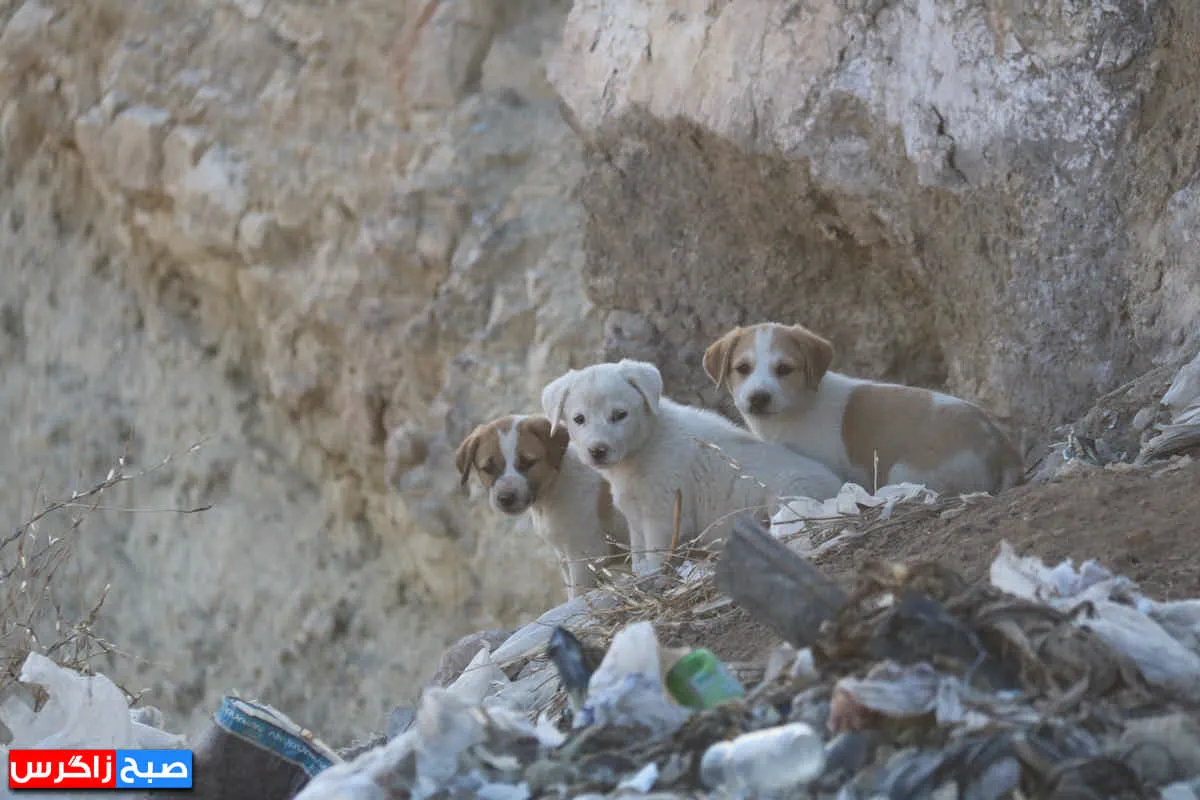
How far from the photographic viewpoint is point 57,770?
3277 mm

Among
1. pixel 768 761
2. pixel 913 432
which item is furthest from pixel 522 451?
pixel 768 761

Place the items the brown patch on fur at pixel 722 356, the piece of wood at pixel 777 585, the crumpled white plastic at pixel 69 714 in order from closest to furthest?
the piece of wood at pixel 777 585
the crumpled white plastic at pixel 69 714
the brown patch on fur at pixel 722 356

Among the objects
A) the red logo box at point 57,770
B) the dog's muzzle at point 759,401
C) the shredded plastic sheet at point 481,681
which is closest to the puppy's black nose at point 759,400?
the dog's muzzle at point 759,401

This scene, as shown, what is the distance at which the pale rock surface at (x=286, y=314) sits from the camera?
27.6 feet

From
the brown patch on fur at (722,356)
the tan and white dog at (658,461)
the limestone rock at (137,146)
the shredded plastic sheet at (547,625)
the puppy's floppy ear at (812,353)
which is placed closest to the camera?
the shredded plastic sheet at (547,625)

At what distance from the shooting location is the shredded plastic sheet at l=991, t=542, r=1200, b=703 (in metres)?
2.70

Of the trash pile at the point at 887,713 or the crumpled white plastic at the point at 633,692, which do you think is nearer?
the trash pile at the point at 887,713

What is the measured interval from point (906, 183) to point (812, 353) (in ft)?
3.12

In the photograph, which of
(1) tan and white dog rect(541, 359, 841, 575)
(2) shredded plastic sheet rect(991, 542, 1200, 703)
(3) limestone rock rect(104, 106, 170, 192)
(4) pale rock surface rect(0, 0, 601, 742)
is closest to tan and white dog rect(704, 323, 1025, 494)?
(1) tan and white dog rect(541, 359, 841, 575)

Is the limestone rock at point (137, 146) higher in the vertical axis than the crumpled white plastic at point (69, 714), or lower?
higher

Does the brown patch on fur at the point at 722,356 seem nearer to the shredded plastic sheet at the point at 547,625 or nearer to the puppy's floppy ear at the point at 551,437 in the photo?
the puppy's floppy ear at the point at 551,437

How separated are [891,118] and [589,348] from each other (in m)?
2.20

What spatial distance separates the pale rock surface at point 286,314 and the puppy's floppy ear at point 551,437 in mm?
1858

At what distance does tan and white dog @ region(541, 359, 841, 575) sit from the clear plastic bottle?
293 centimetres
